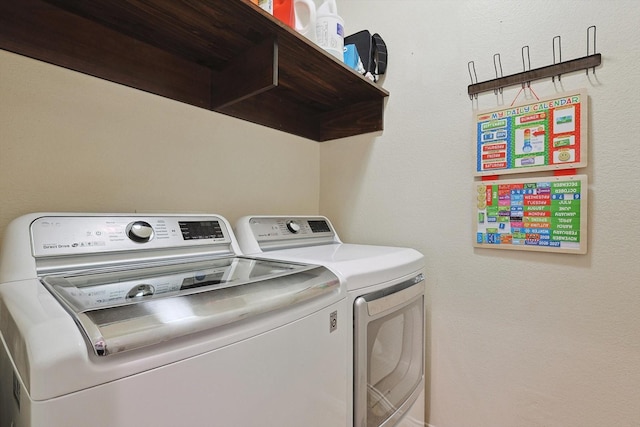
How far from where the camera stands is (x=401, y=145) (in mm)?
1433

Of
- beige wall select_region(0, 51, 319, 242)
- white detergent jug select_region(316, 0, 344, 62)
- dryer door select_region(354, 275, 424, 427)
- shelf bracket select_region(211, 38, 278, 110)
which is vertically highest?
white detergent jug select_region(316, 0, 344, 62)

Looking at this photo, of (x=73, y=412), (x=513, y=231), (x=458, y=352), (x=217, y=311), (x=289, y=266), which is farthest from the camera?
(x=458, y=352)

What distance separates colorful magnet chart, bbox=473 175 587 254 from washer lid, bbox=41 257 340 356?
76cm

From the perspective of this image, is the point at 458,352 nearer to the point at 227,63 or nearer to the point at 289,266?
the point at 289,266

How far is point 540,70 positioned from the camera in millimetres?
1083

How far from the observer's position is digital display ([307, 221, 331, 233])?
57.2 inches

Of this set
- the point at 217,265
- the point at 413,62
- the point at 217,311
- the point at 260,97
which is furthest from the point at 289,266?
the point at 413,62

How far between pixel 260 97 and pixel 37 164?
875mm

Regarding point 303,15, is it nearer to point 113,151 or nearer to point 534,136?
point 113,151

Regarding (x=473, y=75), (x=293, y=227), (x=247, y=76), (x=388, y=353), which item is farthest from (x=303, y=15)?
(x=388, y=353)

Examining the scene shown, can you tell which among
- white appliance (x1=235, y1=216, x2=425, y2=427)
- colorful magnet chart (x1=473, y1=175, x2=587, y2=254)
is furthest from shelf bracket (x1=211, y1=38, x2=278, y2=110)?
colorful magnet chart (x1=473, y1=175, x2=587, y2=254)

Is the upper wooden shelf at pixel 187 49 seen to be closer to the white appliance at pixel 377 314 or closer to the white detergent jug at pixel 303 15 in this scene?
the white detergent jug at pixel 303 15

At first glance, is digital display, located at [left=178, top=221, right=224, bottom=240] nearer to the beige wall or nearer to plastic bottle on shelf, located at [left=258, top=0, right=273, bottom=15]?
the beige wall

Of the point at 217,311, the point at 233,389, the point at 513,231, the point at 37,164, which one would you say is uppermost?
the point at 37,164
